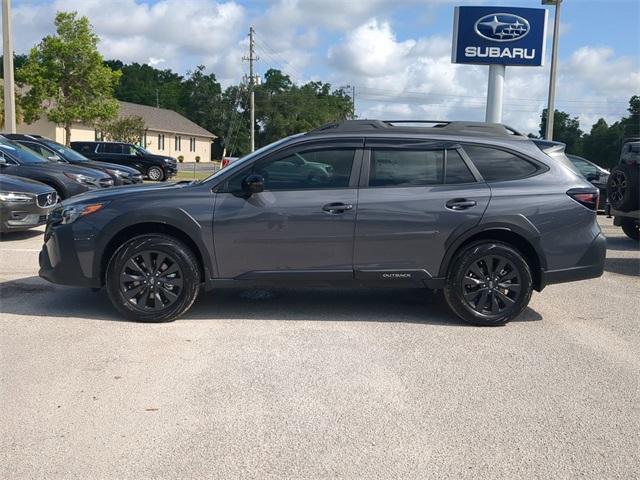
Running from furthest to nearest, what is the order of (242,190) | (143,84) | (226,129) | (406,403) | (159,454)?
(143,84) → (226,129) → (242,190) → (406,403) → (159,454)

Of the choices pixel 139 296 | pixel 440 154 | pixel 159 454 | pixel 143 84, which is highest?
pixel 143 84

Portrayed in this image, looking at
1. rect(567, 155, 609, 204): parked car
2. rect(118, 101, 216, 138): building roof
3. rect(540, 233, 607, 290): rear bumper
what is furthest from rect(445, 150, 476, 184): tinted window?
rect(118, 101, 216, 138): building roof

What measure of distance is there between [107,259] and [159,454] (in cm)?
272

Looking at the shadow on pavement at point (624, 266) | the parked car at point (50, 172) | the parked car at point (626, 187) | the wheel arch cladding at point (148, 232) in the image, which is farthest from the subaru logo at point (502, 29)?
the wheel arch cladding at point (148, 232)

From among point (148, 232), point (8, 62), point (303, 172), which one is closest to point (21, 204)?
point (148, 232)

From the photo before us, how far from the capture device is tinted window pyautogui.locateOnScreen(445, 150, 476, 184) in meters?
5.84

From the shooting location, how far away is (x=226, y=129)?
8906 cm

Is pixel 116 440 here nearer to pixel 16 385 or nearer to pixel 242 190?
pixel 16 385

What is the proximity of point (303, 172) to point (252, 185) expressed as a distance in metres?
0.50

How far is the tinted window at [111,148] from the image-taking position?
2833 cm

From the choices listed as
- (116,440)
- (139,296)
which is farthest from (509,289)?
(116,440)

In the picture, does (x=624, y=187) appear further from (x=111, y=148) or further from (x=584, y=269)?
(x=111, y=148)

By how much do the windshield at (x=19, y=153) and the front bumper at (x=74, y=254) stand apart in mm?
8483

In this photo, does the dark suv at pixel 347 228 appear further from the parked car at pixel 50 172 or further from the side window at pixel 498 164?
the parked car at pixel 50 172
